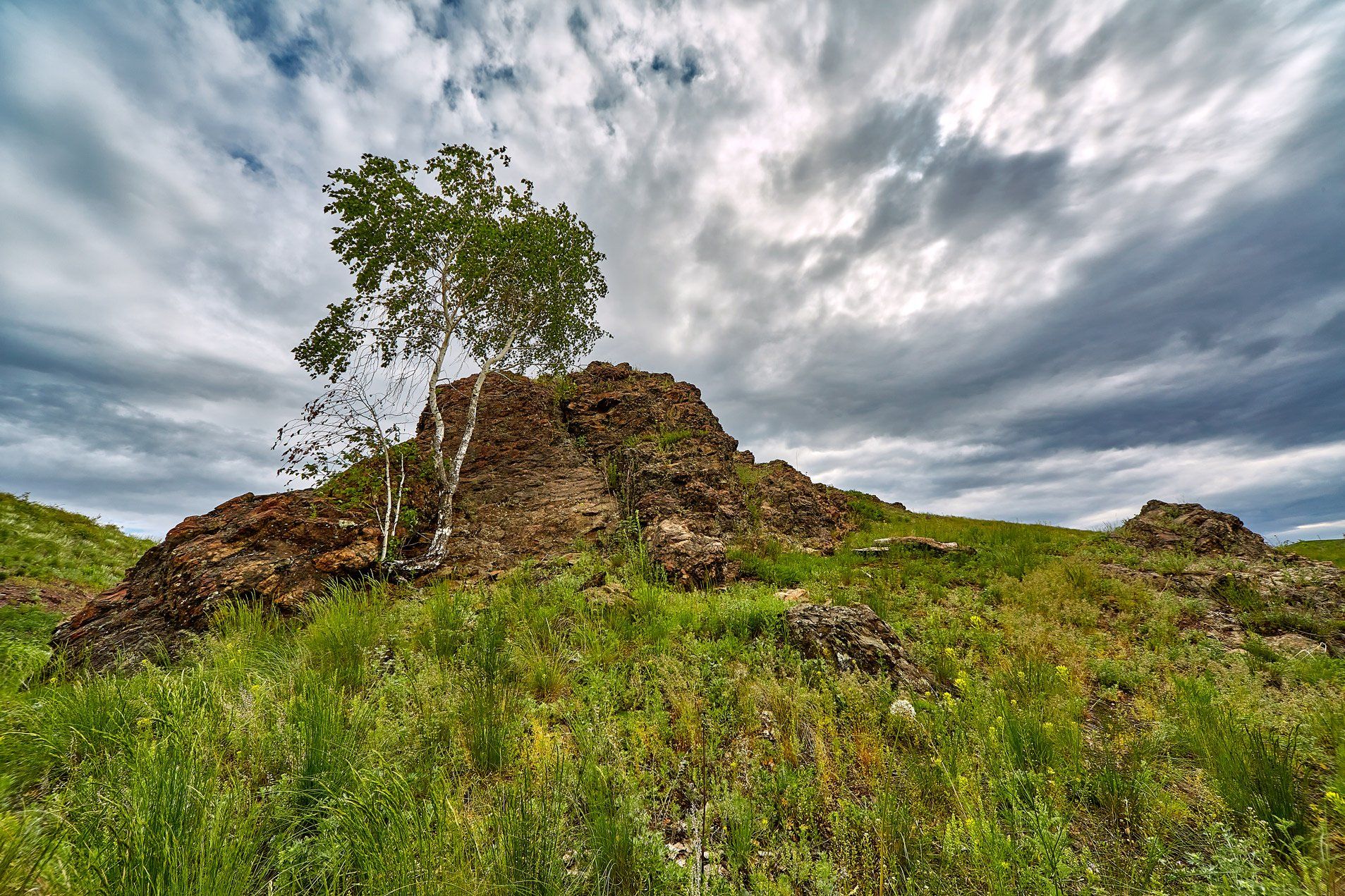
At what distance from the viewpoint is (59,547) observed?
1427 cm

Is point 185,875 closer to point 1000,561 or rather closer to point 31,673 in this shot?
point 31,673

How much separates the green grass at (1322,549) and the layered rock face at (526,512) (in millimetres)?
11769

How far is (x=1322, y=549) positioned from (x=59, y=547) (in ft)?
126

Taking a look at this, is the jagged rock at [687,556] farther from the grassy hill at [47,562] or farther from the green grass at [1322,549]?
the green grass at [1322,549]

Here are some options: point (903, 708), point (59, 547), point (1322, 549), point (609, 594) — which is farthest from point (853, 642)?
point (59, 547)

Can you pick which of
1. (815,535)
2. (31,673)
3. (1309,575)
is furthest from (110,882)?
(1309,575)

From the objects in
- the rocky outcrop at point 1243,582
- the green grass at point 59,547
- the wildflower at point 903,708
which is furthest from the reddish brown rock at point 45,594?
the rocky outcrop at point 1243,582

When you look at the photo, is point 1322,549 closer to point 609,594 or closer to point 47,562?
point 609,594

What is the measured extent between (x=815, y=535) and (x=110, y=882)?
Result: 1440 cm

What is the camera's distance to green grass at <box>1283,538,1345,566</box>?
12.0 metres

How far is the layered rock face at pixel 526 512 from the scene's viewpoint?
800 centimetres

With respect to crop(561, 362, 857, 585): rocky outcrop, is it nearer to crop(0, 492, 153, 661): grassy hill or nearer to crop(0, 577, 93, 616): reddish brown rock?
crop(0, 492, 153, 661): grassy hill

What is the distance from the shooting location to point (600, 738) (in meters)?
3.46

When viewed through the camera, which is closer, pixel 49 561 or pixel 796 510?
pixel 49 561
